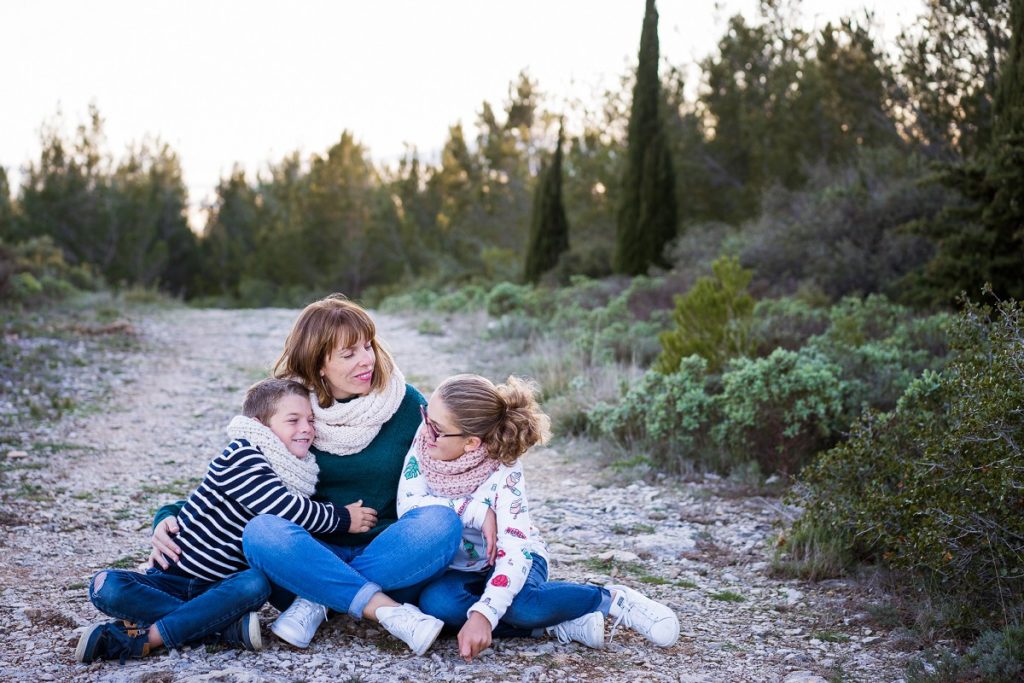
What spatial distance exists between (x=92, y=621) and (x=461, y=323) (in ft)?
39.2

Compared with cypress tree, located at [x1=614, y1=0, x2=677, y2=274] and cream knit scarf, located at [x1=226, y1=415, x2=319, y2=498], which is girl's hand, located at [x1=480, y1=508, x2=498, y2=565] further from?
cypress tree, located at [x1=614, y1=0, x2=677, y2=274]

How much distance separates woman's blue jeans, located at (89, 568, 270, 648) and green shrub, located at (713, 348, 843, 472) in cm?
376

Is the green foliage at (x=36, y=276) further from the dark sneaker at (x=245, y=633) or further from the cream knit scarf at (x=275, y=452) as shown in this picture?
the dark sneaker at (x=245, y=633)

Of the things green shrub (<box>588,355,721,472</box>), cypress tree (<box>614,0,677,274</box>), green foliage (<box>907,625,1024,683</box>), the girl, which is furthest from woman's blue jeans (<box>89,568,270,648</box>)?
cypress tree (<box>614,0,677,274</box>)

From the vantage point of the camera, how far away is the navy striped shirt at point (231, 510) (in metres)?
3.32

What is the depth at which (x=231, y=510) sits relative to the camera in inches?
133

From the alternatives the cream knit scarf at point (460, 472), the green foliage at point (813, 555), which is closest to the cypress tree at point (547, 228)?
the green foliage at point (813, 555)

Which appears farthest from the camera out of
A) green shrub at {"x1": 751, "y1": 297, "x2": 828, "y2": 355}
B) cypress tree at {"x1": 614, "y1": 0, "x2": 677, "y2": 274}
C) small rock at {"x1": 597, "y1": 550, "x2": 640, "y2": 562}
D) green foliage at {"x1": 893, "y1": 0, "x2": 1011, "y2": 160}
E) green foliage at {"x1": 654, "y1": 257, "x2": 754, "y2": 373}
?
cypress tree at {"x1": 614, "y1": 0, "x2": 677, "y2": 274}

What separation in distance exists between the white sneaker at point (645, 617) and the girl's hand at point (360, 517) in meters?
0.94

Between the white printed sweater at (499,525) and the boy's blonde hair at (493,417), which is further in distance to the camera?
the boy's blonde hair at (493,417)

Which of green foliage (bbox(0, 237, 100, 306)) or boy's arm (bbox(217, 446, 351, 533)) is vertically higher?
green foliage (bbox(0, 237, 100, 306))

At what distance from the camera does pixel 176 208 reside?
34750 mm

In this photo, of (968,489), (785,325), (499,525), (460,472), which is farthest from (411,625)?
(785,325)

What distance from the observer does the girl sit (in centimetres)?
339
